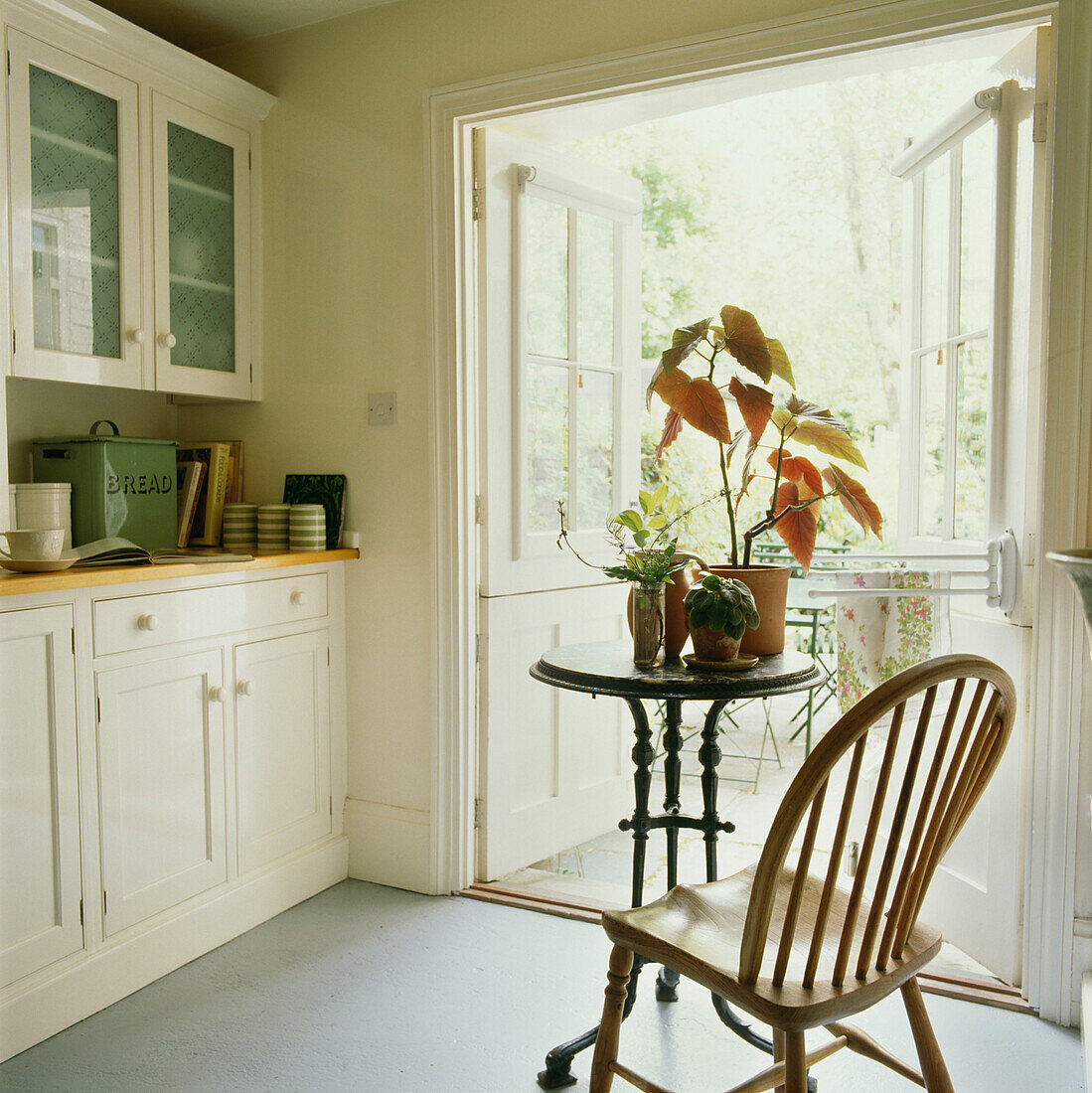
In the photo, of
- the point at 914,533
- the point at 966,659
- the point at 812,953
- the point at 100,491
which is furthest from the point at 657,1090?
the point at 100,491

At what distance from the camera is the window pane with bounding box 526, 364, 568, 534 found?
9.75 ft

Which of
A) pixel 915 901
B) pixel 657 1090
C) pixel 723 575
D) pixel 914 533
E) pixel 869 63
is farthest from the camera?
pixel 914 533

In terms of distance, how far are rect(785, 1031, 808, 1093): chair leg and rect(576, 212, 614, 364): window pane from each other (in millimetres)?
2208

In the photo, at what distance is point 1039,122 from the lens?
2.17m

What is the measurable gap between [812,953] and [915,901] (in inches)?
8.7

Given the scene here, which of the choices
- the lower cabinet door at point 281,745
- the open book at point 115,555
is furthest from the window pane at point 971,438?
the open book at point 115,555

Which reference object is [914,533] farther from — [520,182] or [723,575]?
[520,182]

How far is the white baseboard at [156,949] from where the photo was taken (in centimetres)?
205

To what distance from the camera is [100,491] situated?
258cm

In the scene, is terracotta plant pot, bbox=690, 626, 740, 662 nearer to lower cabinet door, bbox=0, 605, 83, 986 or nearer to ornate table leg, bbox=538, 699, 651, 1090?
ornate table leg, bbox=538, 699, 651, 1090

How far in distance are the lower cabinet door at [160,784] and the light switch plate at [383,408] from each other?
83cm

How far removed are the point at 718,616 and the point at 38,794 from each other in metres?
1.47

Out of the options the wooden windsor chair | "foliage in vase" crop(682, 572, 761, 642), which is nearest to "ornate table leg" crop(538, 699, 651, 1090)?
"foliage in vase" crop(682, 572, 761, 642)

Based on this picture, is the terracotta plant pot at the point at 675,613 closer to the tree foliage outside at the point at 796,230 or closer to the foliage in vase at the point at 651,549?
the foliage in vase at the point at 651,549
